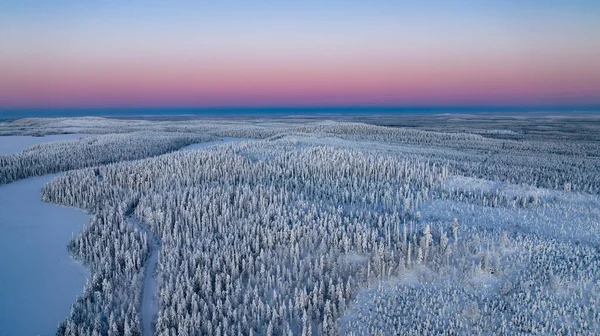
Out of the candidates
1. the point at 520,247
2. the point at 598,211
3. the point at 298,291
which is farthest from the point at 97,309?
the point at 598,211

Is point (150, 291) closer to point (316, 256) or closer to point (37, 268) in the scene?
point (37, 268)

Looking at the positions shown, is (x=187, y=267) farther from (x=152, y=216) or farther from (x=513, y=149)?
(x=513, y=149)

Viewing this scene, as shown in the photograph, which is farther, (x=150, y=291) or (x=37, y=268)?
(x=37, y=268)

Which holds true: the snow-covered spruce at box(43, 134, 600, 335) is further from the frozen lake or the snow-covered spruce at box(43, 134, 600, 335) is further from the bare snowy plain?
the frozen lake

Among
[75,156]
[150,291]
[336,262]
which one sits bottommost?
[150,291]

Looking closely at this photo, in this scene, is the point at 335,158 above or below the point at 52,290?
above

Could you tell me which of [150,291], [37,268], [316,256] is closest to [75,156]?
[37,268]

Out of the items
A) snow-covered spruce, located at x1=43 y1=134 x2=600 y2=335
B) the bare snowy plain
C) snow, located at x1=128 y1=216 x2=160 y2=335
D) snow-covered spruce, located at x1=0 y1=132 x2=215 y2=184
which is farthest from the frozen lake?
snow-covered spruce, located at x1=0 y1=132 x2=215 y2=184

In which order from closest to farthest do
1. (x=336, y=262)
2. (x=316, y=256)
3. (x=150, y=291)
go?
(x=150, y=291) → (x=336, y=262) → (x=316, y=256)
